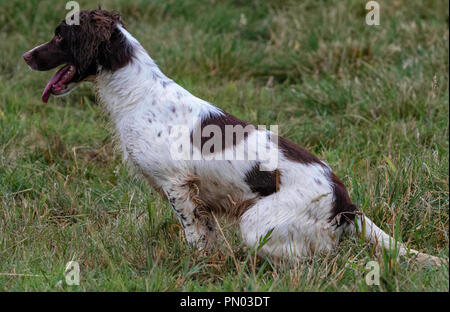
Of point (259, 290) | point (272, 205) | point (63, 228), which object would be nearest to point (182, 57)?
point (63, 228)

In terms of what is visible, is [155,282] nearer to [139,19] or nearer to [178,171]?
[178,171]

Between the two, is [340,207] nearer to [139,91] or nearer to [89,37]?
[139,91]

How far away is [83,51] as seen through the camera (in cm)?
353

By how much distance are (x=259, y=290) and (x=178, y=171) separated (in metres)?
0.80

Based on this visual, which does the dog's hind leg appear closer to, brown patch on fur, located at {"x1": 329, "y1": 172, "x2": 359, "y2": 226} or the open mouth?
brown patch on fur, located at {"x1": 329, "y1": 172, "x2": 359, "y2": 226}

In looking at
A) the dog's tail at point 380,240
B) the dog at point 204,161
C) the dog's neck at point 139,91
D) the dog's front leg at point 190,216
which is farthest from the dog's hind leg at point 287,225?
the dog's neck at point 139,91

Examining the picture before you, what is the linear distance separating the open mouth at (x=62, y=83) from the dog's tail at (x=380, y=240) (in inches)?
67.2

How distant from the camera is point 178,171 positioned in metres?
3.46

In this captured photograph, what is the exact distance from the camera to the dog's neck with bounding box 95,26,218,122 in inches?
140

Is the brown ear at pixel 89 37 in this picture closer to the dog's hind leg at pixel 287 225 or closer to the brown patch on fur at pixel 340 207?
the dog's hind leg at pixel 287 225

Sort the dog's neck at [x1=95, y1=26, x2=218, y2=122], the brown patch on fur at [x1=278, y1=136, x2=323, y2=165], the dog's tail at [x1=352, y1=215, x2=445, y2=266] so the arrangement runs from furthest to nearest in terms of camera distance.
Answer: the dog's neck at [x1=95, y1=26, x2=218, y2=122], the brown patch on fur at [x1=278, y1=136, x2=323, y2=165], the dog's tail at [x1=352, y1=215, x2=445, y2=266]

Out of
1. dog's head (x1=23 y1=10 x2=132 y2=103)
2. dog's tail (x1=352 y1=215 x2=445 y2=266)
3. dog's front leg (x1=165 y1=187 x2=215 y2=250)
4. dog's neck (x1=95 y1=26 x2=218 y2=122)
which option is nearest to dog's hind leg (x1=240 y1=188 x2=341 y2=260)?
dog's tail (x1=352 y1=215 x2=445 y2=266)

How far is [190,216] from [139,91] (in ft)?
2.39

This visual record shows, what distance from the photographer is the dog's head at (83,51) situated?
3.52 m
